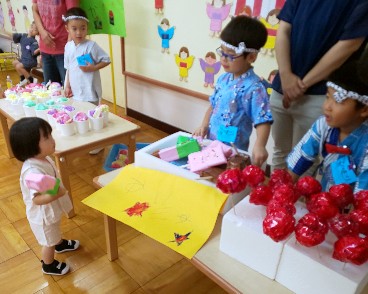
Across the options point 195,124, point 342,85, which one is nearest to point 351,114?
point 342,85

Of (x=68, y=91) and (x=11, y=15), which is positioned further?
(x=11, y=15)

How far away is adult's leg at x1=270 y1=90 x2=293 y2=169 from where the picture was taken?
61.1 inches

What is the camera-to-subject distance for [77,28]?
89.0 inches

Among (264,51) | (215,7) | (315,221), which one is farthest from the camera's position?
(215,7)

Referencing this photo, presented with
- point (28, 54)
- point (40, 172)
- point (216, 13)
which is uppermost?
point (216, 13)

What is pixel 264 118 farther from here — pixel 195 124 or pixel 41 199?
pixel 195 124

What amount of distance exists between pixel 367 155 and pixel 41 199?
117 cm

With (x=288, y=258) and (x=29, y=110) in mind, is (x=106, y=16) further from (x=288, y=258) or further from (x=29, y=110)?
(x=288, y=258)

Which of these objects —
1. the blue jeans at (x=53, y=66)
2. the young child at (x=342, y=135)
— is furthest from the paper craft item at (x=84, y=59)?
the young child at (x=342, y=135)

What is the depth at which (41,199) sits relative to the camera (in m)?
1.22

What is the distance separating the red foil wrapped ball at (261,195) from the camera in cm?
85

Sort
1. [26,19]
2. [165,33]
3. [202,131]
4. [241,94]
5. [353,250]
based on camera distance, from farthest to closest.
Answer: [26,19] → [165,33] → [202,131] → [241,94] → [353,250]

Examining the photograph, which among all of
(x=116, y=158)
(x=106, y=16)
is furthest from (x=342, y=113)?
(x=106, y=16)

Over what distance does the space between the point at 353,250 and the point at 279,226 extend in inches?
6.0
